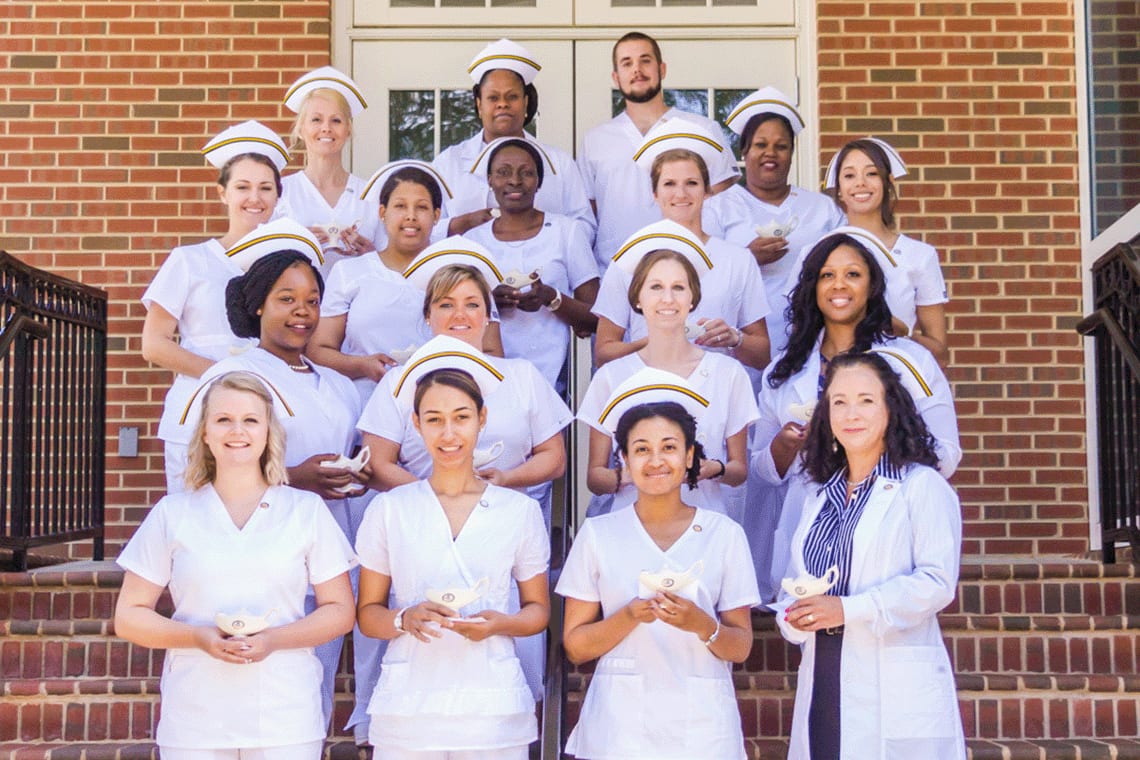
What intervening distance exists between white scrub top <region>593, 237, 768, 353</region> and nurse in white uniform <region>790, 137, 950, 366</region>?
23 cm

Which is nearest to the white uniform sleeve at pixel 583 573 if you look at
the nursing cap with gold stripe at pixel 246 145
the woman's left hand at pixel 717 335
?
the woman's left hand at pixel 717 335

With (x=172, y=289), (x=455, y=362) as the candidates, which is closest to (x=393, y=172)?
(x=172, y=289)

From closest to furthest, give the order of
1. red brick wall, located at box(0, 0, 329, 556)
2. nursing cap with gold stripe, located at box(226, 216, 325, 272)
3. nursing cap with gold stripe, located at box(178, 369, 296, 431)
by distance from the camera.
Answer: nursing cap with gold stripe, located at box(178, 369, 296, 431) < nursing cap with gold stripe, located at box(226, 216, 325, 272) < red brick wall, located at box(0, 0, 329, 556)

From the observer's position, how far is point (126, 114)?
27.3 feet

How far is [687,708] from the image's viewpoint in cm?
438

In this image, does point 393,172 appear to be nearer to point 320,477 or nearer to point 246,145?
point 246,145

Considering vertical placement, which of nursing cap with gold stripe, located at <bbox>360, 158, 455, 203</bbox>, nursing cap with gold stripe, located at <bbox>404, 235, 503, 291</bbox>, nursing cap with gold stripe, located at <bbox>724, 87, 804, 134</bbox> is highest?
nursing cap with gold stripe, located at <bbox>724, 87, 804, 134</bbox>

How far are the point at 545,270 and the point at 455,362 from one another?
5.10 ft

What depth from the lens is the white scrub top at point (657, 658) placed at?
14.3 ft

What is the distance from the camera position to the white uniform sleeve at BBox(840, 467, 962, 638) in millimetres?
4199

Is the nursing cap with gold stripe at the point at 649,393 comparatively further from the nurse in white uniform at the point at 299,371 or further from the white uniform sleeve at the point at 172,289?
the white uniform sleeve at the point at 172,289

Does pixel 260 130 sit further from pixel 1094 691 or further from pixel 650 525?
pixel 1094 691

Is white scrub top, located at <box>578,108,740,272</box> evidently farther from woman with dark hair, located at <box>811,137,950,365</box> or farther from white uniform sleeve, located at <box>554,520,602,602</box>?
white uniform sleeve, located at <box>554,520,602,602</box>

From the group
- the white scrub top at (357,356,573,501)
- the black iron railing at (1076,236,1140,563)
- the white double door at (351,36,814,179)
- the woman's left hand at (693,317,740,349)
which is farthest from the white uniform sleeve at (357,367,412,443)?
the white double door at (351,36,814,179)
